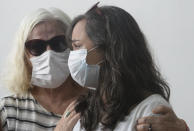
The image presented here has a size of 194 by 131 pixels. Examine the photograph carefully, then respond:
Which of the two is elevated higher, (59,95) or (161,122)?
(161,122)

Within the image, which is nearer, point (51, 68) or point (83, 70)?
point (83, 70)

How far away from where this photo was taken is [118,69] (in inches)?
54.3

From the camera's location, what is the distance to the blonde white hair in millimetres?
1913

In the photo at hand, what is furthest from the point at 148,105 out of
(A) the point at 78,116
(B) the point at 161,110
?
(A) the point at 78,116

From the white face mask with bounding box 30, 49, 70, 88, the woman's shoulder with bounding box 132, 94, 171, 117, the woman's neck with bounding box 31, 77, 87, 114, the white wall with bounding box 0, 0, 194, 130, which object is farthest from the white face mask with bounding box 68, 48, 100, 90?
the white wall with bounding box 0, 0, 194, 130

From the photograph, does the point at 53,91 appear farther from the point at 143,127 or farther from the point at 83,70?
the point at 143,127

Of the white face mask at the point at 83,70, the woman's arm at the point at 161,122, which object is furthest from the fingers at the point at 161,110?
the white face mask at the point at 83,70

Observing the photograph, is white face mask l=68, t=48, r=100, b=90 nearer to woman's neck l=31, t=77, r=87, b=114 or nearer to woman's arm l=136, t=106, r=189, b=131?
woman's arm l=136, t=106, r=189, b=131

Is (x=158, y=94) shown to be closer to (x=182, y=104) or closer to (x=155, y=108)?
(x=155, y=108)

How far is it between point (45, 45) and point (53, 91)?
244 millimetres

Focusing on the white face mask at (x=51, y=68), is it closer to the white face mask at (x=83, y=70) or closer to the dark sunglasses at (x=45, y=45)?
the dark sunglasses at (x=45, y=45)

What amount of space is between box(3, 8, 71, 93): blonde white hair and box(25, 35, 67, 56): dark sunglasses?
2.0 inches

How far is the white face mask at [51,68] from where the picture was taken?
1860mm

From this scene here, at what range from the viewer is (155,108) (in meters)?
1.30
